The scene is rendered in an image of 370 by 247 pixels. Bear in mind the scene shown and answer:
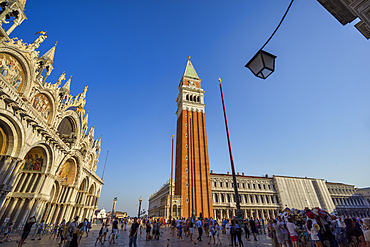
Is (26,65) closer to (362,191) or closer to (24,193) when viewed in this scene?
(24,193)

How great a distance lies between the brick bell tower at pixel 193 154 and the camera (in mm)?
36769

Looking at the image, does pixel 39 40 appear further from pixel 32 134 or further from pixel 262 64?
pixel 262 64

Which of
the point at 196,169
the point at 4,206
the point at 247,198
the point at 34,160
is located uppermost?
the point at 196,169

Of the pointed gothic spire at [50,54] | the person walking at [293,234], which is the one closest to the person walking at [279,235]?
the person walking at [293,234]

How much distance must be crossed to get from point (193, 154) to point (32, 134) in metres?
31.9

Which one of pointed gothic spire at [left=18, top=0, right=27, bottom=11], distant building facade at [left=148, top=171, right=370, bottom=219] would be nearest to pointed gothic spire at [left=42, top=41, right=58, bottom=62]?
pointed gothic spire at [left=18, top=0, right=27, bottom=11]

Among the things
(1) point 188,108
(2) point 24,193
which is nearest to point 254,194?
(1) point 188,108

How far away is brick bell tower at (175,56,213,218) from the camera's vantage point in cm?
3677

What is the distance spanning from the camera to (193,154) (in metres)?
41.7

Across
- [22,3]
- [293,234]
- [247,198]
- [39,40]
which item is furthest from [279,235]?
[247,198]

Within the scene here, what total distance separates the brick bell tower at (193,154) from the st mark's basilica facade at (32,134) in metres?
20.3

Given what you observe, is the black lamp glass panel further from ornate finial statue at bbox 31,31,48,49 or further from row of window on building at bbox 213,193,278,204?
row of window on building at bbox 213,193,278,204

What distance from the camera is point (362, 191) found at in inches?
2677

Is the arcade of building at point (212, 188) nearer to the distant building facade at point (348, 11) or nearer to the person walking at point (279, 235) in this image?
the person walking at point (279, 235)
